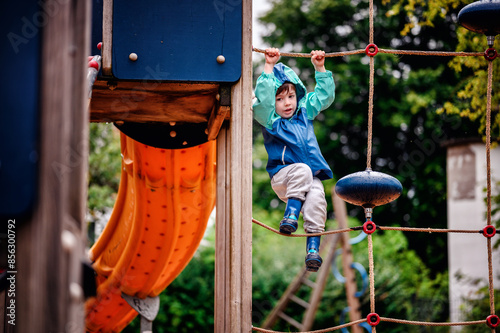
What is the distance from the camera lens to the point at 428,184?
1600 centimetres

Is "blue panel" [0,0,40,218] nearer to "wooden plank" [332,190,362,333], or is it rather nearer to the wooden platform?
the wooden platform

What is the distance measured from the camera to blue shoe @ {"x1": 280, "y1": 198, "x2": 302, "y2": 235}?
3861 millimetres

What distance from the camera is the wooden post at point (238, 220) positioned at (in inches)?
128

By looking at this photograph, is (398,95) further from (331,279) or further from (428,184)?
(331,279)

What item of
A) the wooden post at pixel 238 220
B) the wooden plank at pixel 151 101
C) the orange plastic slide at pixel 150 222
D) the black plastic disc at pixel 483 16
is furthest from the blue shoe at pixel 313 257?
the black plastic disc at pixel 483 16

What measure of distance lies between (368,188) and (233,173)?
3.31ft

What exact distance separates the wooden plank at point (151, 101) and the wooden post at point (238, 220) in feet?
0.75

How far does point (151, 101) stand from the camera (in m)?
3.87

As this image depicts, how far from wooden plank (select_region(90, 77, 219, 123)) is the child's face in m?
0.50

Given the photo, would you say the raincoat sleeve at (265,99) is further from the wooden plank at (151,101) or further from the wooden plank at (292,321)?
the wooden plank at (292,321)

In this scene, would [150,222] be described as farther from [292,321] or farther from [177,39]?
[292,321]

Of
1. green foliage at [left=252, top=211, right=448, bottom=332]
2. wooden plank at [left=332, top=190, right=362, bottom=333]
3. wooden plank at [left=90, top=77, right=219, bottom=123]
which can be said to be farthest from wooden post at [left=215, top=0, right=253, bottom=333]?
green foliage at [left=252, top=211, right=448, bottom=332]

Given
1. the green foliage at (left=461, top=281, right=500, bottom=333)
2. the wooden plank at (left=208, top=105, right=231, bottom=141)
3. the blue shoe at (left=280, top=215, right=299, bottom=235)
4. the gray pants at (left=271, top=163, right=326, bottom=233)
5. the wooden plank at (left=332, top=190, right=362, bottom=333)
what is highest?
the wooden plank at (left=208, top=105, right=231, bottom=141)

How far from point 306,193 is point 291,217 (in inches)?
9.3
